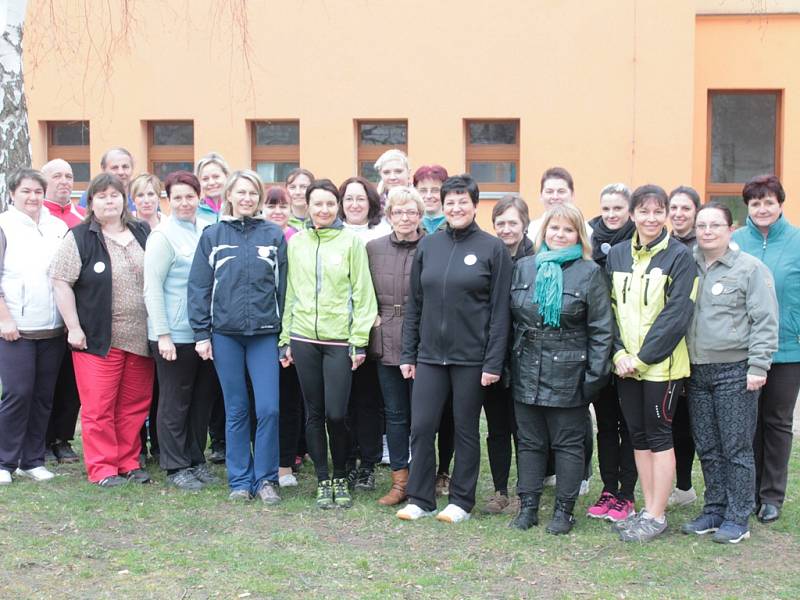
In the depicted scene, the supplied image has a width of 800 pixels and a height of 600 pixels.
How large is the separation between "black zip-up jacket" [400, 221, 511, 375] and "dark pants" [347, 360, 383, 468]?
0.73 meters

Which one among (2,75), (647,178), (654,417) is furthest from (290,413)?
(647,178)

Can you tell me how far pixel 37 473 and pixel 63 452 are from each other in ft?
1.85

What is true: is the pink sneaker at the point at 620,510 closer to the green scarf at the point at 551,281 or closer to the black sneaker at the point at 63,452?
the green scarf at the point at 551,281

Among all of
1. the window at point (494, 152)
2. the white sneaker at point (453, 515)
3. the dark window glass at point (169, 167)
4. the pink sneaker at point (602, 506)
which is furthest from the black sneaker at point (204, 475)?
the dark window glass at point (169, 167)

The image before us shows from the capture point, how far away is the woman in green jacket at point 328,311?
5.88 m

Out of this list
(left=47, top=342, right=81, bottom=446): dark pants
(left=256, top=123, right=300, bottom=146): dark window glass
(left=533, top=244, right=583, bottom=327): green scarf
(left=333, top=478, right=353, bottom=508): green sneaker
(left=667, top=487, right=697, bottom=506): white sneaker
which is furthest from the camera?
(left=256, top=123, right=300, bottom=146): dark window glass

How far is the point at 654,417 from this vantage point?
17.4 ft

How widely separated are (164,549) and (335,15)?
9.54m

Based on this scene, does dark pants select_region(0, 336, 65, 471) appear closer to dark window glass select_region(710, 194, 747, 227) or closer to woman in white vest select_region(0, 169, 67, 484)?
woman in white vest select_region(0, 169, 67, 484)

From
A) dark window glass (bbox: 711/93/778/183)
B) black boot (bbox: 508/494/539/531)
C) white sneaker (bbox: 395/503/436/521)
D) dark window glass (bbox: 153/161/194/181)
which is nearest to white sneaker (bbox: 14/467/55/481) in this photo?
white sneaker (bbox: 395/503/436/521)

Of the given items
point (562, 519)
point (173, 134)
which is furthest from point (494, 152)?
point (562, 519)

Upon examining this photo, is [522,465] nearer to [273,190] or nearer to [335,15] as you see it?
[273,190]

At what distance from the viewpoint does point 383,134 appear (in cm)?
1352

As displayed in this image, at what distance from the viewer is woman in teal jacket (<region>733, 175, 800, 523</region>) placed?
5.66 metres
